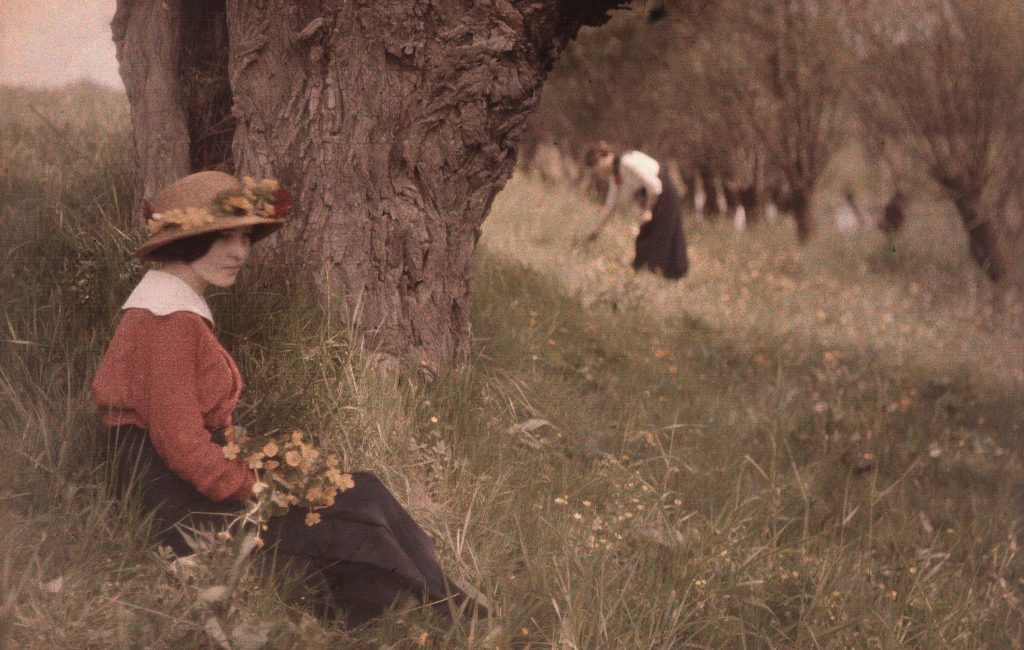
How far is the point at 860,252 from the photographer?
44.5 feet

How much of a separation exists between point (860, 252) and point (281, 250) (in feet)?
38.5

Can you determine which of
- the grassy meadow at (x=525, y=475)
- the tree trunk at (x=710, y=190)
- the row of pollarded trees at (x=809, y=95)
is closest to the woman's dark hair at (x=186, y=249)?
the grassy meadow at (x=525, y=475)

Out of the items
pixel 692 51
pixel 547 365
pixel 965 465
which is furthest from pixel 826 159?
pixel 547 365

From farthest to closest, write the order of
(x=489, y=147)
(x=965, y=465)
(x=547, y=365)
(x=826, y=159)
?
(x=826, y=159), (x=965, y=465), (x=547, y=365), (x=489, y=147)

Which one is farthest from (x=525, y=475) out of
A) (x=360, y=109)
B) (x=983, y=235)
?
(x=983, y=235)

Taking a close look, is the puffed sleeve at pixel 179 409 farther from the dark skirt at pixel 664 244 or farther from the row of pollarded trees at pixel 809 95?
the row of pollarded trees at pixel 809 95

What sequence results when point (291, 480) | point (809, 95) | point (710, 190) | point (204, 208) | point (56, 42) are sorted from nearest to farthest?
1. point (204, 208)
2. point (291, 480)
3. point (56, 42)
4. point (809, 95)
5. point (710, 190)

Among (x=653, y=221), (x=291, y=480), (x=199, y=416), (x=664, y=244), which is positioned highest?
(x=199, y=416)

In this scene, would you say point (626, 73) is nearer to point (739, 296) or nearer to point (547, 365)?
point (739, 296)

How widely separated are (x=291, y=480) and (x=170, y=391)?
1.52ft

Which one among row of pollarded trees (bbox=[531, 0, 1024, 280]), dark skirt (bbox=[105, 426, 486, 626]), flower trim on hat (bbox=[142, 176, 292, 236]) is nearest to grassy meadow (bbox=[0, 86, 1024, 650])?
dark skirt (bbox=[105, 426, 486, 626])

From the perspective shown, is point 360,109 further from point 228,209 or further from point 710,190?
point 710,190

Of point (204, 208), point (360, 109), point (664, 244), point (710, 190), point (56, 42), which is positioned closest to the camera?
point (204, 208)

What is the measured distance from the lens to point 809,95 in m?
13.4
